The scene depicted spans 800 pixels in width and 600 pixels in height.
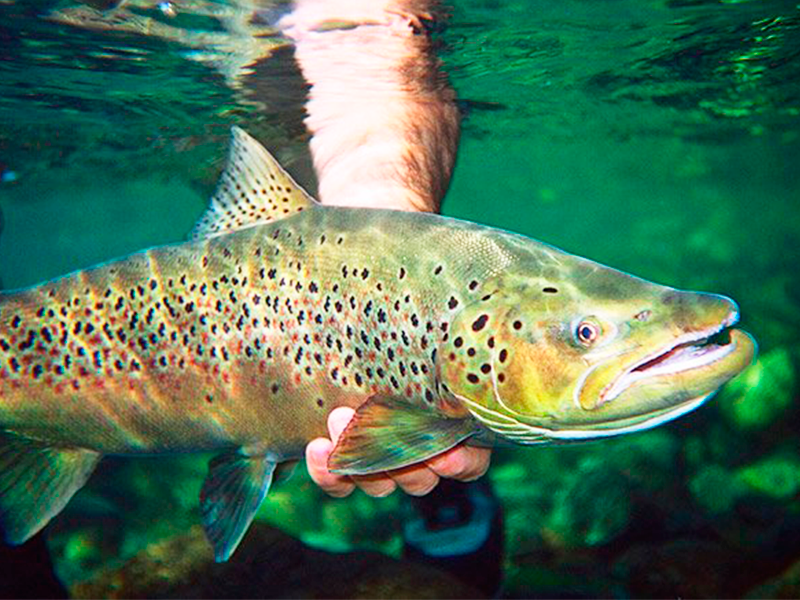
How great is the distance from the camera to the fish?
7.66 ft

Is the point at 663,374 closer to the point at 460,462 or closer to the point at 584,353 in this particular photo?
the point at 584,353

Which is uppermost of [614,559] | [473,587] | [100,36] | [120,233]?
[100,36]

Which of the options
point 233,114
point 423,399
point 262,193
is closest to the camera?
point 423,399

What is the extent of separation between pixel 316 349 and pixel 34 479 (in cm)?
190

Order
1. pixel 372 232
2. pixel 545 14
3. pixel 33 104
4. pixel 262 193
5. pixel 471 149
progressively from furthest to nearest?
pixel 471 149
pixel 33 104
pixel 545 14
pixel 262 193
pixel 372 232

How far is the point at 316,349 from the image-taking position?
2992 mm

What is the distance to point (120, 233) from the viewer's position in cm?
5638

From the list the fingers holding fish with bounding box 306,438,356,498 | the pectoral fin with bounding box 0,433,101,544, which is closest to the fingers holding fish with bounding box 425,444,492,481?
the fingers holding fish with bounding box 306,438,356,498

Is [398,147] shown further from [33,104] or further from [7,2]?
[33,104]

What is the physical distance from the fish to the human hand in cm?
13

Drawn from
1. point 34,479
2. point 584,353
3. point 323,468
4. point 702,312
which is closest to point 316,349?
point 323,468

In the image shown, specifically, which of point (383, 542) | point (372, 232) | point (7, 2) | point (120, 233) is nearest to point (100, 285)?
point (372, 232)

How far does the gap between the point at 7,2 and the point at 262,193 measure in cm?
505

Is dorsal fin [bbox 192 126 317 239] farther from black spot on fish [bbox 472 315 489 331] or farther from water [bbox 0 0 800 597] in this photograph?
water [bbox 0 0 800 597]
